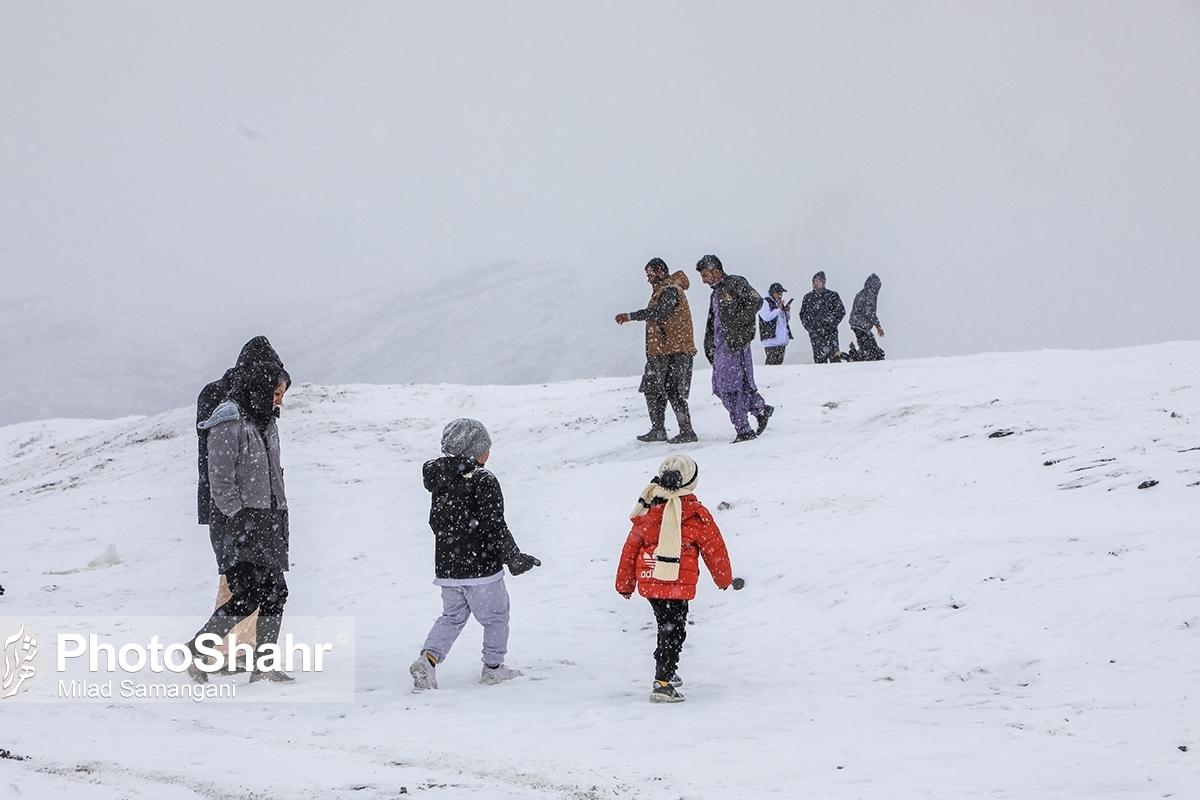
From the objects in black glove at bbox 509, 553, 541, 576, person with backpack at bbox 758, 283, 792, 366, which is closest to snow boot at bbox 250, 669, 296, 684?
black glove at bbox 509, 553, 541, 576

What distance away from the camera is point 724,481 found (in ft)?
33.4

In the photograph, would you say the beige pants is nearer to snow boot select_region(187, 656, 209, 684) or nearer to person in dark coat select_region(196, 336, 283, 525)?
snow boot select_region(187, 656, 209, 684)

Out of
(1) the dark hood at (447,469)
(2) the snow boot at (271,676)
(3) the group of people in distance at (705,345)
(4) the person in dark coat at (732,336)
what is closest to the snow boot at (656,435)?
(3) the group of people in distance at (705,345)

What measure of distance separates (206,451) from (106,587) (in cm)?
417

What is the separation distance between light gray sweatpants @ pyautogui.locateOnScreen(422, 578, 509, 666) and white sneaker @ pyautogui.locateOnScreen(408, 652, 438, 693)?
76 mm

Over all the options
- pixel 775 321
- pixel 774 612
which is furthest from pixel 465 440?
pixel 775 321

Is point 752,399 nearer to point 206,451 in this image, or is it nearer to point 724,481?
point 724,481

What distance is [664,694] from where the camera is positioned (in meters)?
5.08

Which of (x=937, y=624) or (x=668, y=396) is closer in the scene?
(x=937, y=624)

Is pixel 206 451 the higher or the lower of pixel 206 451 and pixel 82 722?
the higher

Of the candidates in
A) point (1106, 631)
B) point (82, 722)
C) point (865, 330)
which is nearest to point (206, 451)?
point (82, 722)

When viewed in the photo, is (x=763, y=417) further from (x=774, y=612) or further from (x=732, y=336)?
(x=774, y=612)

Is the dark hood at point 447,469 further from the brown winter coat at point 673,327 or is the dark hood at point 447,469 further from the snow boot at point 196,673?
the brown winter coat at point 673,327

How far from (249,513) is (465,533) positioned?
1238mm
